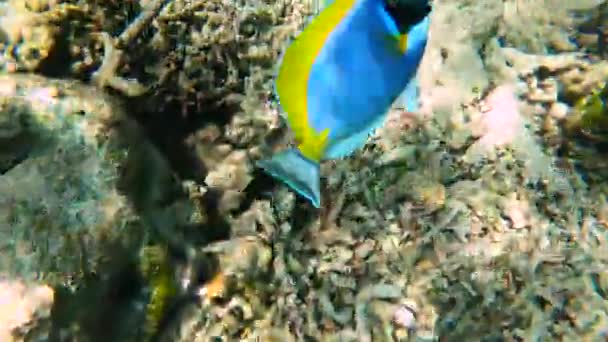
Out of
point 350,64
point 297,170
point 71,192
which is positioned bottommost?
point 71,192

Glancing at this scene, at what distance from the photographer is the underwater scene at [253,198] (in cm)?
193

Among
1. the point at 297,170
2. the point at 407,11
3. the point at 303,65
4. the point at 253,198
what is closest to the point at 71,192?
the point at 253,198

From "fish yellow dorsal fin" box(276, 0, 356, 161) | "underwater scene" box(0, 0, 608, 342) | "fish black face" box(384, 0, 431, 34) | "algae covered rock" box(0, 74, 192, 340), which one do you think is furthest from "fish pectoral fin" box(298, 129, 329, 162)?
"algae covered rock" box(0, 74, 192, 340)

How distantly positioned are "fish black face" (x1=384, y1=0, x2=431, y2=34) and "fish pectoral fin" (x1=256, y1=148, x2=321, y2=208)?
0.35 metres

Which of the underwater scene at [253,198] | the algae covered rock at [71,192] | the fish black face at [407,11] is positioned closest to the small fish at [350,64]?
the fish black face at [407,11]

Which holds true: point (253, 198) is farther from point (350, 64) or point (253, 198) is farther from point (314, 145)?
point (350, 64)

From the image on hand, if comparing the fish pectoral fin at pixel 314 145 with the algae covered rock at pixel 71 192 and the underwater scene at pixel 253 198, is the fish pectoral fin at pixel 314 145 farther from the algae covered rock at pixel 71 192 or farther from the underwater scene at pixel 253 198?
the algae covered rock at pixel 71 192

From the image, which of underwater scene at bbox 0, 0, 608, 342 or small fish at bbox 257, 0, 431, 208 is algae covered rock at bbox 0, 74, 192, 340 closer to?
underwater scene at bbox 0, 0, 608, 342

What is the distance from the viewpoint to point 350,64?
1.05 metres

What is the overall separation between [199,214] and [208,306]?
0.41 m

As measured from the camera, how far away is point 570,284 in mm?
2777

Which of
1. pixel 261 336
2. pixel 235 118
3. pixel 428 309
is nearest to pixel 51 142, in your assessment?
pixel 235 118

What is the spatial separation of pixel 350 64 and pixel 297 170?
0.29 meters

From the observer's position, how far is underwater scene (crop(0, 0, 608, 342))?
6.33 feet
